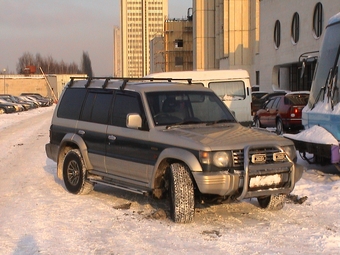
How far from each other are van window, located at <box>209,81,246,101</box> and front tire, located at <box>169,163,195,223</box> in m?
12.0

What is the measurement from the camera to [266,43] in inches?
1992

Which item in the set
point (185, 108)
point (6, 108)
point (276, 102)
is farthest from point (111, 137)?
point (6, 108)

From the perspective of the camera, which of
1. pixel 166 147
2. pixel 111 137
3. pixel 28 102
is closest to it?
pixel 166 147

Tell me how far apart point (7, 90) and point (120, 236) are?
10257 centimetres

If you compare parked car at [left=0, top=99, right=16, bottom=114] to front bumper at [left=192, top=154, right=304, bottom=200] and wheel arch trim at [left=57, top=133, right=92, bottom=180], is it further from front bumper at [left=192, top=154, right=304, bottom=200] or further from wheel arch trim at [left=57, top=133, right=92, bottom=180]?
front bumper at [left=192, top=154, right=304, bottom=200]

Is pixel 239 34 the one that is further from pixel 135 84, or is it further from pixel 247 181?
pixel 247 181

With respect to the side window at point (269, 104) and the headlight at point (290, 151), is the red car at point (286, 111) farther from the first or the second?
the headlight at point (290, 151)

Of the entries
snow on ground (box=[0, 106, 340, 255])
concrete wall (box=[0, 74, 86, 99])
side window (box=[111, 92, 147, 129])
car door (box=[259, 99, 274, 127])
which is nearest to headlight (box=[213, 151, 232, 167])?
snow on ground (box=[0, 106, 340, 255])

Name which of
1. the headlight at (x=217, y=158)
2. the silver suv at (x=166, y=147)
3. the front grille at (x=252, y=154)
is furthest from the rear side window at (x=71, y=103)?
the front grille at (x=252, y=154)

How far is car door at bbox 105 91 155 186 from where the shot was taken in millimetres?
8086

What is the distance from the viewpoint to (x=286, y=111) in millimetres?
20516

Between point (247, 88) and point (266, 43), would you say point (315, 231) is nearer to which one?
point (247, 88)

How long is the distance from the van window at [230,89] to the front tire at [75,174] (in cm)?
1019

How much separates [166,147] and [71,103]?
315cm
